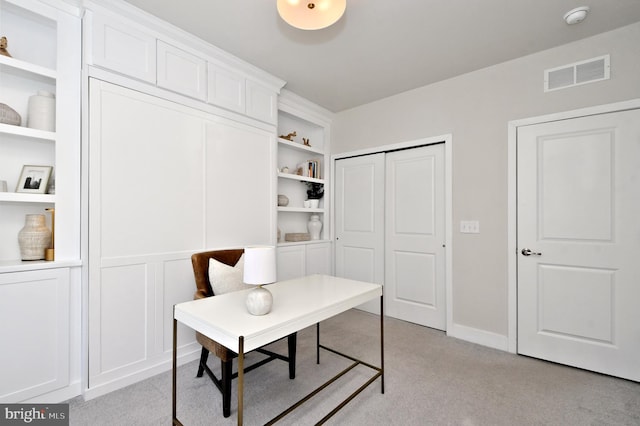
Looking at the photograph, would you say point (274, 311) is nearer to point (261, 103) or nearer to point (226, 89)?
point (226, 89)

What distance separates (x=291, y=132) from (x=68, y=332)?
3136 mm

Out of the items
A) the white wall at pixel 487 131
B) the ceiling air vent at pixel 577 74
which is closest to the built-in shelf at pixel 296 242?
the white wall at pixel 487 131

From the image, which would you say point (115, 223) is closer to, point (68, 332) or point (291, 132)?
point (68, 332)

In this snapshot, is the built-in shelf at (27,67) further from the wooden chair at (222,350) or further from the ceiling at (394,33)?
the wooden chair at (222,350)

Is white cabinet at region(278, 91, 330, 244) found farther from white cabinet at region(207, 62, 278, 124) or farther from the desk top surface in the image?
the desk top surface

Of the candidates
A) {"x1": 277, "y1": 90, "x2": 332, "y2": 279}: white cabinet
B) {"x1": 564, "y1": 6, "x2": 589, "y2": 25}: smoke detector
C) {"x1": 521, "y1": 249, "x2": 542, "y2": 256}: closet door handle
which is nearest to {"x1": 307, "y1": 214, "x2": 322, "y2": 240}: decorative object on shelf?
{"x1": 277, "y1": 90, "x2": 332, "y2": 279}: white cabinet

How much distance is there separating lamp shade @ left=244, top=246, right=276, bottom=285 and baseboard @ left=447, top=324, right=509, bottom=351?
2.49 meters

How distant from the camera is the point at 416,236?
344cm

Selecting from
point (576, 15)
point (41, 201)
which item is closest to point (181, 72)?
point (41, 201)

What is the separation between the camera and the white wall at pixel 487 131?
8.23 ft

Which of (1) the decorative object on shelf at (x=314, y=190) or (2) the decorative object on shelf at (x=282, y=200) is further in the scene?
(1) the decorative object on shelf at (x=314, y=190)

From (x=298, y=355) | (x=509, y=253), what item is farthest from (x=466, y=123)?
(x=298, y=355)

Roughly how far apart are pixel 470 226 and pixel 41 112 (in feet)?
12.1

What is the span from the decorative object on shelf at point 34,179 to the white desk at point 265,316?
1354 mm
